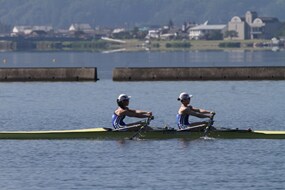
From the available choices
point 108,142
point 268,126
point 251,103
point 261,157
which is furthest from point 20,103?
point 261,157

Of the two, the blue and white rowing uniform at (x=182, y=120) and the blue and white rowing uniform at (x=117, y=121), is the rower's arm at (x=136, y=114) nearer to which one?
the blue and white rowing uniform at (x=117, y=121)

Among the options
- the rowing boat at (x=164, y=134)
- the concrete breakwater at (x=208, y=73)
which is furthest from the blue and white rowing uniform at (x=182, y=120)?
the concrete breakwater at (x=208, y=73)

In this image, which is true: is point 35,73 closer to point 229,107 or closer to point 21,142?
point 229,107

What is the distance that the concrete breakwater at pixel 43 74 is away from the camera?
355 ft

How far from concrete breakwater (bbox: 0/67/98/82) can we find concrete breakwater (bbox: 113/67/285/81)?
4943 mm

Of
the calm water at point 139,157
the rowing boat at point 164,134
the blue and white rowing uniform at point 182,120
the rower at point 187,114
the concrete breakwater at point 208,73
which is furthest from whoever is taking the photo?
the concrete breakwater at point 208,73

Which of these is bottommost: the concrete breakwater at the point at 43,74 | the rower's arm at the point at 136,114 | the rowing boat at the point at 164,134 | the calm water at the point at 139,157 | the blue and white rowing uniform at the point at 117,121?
the calm water at the point at 139,157

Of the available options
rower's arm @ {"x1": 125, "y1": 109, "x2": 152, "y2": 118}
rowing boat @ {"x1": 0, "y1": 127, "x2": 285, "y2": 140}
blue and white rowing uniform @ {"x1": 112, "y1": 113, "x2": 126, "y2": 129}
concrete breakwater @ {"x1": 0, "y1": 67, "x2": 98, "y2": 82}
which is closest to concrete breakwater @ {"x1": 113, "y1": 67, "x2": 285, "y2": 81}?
concrete breakwater @ {"x1": 0, "y1": 67, "x2": 98, "y2": 82}

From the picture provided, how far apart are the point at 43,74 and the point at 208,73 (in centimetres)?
1537

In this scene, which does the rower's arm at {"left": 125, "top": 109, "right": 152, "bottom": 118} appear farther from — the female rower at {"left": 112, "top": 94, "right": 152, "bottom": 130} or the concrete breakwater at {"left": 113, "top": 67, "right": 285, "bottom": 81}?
the concrete breakwater at {"left": 113, "top": 67, "right": 285, "bottom": 81}

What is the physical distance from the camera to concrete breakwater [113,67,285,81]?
10719cm

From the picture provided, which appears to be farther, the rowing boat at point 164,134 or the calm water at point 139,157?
the rowing boat at point 164,134

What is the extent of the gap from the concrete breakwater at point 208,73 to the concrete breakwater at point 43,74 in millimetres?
4943

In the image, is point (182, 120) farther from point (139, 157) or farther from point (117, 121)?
point (139, 157)
